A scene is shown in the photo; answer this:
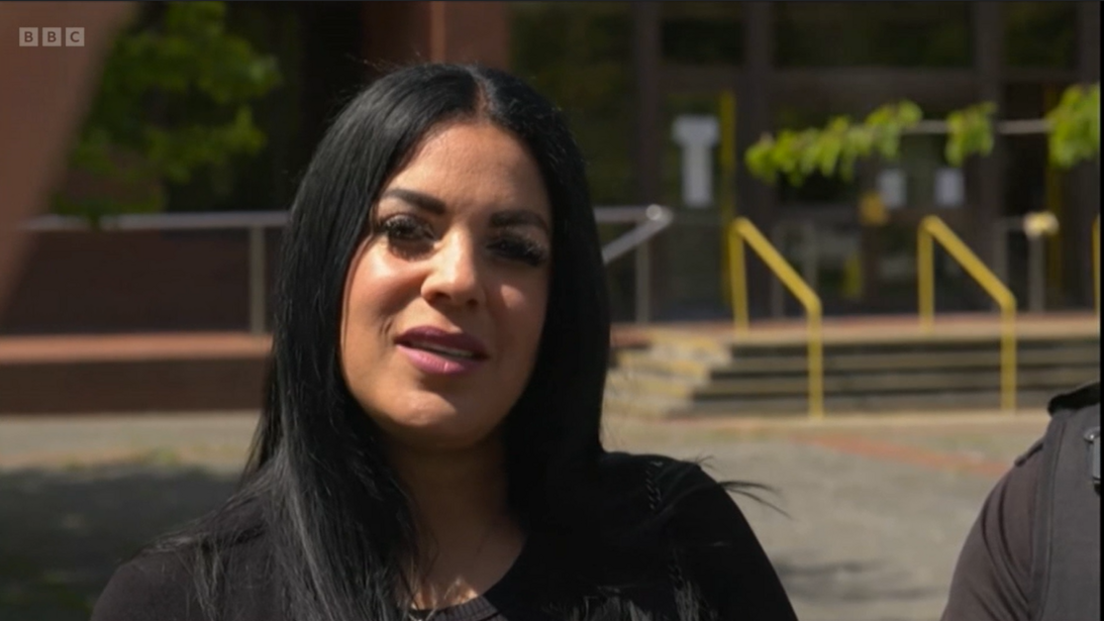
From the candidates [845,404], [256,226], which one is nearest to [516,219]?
[845,404]

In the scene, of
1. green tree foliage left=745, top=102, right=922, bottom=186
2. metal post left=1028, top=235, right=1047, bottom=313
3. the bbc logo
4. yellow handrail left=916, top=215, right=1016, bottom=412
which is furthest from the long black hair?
metal post left=1028, top=235, right=1047, bottom=313

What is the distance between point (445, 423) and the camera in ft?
6.93

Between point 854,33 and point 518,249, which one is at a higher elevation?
point 854,33

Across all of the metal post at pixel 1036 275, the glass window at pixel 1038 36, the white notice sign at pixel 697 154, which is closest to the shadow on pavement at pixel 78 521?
the white notice sign at pixel 697 154

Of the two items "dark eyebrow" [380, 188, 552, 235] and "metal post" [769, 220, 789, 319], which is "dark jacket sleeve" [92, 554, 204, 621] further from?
"metal post" [769, 220, 789, 319]

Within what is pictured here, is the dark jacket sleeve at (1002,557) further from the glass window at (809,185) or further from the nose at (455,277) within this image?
the glass window at (809,185)

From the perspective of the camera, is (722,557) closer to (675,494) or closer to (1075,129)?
(675,494)

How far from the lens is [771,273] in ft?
59.6

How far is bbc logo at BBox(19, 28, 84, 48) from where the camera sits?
3.07 m

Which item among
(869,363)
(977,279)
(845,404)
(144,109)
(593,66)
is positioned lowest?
(845,404)

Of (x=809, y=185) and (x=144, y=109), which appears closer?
(x=144, y=109)

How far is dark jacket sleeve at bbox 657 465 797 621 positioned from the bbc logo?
1.32 meters

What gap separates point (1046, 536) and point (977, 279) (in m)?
15.3

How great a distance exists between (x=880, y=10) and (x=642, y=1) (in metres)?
2.68
